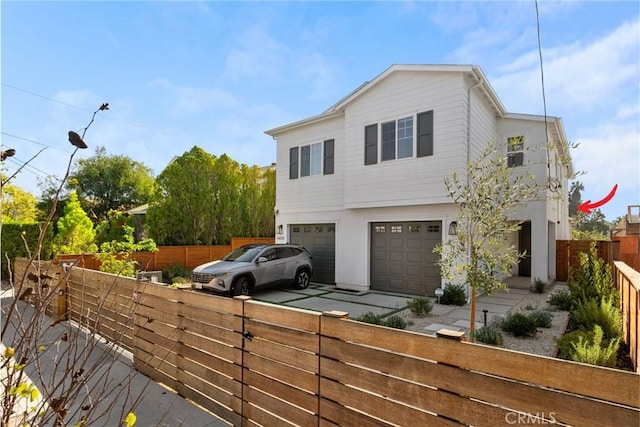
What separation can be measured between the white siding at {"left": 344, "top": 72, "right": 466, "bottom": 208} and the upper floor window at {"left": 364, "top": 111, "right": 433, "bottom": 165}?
0.47 feet

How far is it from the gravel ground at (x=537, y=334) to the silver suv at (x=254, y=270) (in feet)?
13.8

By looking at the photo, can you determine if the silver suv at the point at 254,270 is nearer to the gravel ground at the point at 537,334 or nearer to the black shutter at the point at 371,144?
the black shutter at the point at 371,144

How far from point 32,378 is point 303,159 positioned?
10.1m

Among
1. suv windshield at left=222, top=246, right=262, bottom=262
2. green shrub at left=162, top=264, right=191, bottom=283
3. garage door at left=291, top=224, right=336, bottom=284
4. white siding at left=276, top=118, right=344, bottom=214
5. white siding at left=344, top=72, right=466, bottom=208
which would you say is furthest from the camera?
green shrub at left=162, top=264, right=191, bottom=283

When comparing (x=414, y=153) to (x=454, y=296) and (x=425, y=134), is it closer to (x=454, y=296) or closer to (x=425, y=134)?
(x=425, y=134)

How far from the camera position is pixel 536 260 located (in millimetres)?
11266

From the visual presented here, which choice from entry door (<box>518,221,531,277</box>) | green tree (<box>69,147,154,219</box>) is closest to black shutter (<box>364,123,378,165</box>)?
entry door (<box>518,221,531,277</box>)

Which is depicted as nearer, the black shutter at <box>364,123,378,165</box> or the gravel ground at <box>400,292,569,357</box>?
the gravel ground at <box>400,292,569,357</box>

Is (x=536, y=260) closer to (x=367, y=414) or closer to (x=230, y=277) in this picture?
(x=230, y=277)

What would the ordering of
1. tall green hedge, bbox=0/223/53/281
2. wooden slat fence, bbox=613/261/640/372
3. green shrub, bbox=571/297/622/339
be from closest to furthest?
wooden slat fence, bbox=613/261/640/372
green shrub, bbox=571/297/622/339
tall green hedge, bbox=0/223/53/281

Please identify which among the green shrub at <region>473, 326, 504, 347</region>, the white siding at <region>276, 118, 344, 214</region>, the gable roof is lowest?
the green shrub at <region>473, 326, 504, 347</region>

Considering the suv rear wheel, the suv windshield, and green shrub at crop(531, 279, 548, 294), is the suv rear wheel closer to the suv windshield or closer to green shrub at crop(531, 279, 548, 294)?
the suv windshield

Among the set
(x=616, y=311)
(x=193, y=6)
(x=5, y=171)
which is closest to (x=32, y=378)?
(x=5, y=171)

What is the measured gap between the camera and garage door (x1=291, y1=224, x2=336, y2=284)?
12.2 metres
